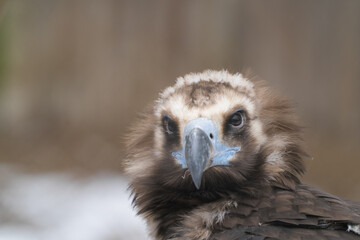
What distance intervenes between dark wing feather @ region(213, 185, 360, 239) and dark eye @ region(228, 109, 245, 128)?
0.40 meters

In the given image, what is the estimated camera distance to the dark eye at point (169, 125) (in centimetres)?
313

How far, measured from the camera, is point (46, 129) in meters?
7.72

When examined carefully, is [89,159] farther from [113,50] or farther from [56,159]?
[113,50]

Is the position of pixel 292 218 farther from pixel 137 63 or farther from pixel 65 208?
pixel 137 63

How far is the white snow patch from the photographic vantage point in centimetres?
614

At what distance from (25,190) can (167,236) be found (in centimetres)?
429

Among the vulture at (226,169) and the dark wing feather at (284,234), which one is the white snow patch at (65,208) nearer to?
the vulture at (226,169)

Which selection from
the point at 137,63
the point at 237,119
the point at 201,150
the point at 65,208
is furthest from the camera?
the point at 137,63

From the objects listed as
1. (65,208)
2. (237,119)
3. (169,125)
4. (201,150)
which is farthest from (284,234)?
(65,208)

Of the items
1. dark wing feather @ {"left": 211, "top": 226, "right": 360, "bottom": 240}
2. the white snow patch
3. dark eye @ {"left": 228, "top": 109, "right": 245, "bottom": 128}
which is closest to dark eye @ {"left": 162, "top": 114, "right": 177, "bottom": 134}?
dark eye @ {"left": 228, "top": 109, "right": 245, "bottom": 128}

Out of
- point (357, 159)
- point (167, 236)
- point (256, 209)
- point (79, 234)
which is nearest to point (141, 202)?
point (167, 236)

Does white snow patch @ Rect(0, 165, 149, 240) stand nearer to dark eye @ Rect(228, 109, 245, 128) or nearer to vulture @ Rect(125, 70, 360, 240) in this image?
vulture @ Rect(125, 70, 360, 240)

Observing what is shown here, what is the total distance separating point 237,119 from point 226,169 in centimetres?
27

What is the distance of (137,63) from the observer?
7.55 meters
